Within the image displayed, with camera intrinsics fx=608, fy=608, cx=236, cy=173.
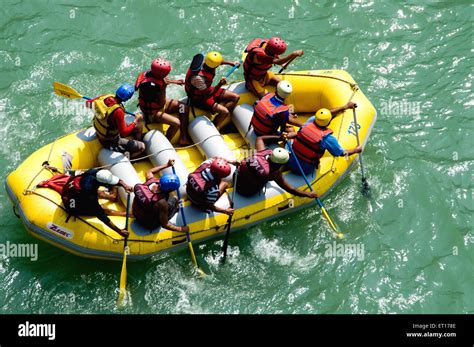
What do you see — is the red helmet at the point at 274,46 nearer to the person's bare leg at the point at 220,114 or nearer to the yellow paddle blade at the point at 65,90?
the person's bare leg at the point at 220,114

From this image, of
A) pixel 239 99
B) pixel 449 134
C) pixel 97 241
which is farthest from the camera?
pixel 449 134

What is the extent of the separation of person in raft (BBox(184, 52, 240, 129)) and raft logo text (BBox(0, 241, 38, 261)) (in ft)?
11.7

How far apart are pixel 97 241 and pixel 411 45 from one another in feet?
26.9

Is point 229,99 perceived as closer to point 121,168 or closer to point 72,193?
point 121,168

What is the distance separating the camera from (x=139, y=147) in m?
9.88

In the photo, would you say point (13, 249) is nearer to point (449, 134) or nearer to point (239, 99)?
point (239, 99)

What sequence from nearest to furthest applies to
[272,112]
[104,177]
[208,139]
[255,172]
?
[104,177] → [255,172] → [272,112] → [208,139]

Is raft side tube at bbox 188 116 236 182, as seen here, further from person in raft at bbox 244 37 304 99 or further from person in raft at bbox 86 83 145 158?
person in raft at bbox 244 37 304 99

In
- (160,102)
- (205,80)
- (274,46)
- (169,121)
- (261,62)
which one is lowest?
(169,121)

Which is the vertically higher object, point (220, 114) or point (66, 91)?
point (66, 91)

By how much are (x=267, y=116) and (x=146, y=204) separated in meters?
2.60

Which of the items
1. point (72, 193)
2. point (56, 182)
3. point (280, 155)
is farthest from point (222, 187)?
point (56, 182)

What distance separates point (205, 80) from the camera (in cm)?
1009

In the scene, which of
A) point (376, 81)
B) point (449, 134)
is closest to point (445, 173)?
point (449, 134)
